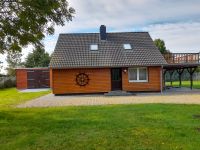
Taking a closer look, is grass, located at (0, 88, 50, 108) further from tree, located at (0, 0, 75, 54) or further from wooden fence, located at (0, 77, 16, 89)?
wooden fence, located at (0, 77, 16, 89)

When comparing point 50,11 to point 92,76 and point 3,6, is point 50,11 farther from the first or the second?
point 92,76

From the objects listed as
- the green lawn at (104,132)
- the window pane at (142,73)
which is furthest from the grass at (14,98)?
the window pane at (142,73)

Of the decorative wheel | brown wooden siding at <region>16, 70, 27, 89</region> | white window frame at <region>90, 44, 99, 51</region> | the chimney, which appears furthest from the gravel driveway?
brown wooden siding at <region>16, 70, 27, 89</region>

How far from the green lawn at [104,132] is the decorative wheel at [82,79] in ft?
45.8

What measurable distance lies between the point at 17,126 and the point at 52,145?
11.0ft

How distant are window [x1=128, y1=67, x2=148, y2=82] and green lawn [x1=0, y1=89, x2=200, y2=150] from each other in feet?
47.3

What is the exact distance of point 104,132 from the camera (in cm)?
939

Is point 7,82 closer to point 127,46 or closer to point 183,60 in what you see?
point 127,46

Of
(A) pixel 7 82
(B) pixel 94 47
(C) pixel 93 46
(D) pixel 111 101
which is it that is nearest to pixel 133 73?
(B) pixel 94 47

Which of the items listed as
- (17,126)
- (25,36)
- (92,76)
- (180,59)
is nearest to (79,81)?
(92,76)

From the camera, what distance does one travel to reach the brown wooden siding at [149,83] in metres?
27.5

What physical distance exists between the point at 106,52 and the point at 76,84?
3.71m

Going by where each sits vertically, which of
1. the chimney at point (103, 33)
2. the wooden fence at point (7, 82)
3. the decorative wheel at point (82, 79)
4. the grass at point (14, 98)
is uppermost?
the chimney at point (103, 33)

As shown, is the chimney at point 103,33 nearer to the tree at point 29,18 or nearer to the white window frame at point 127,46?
the white window frame at point 127,46
